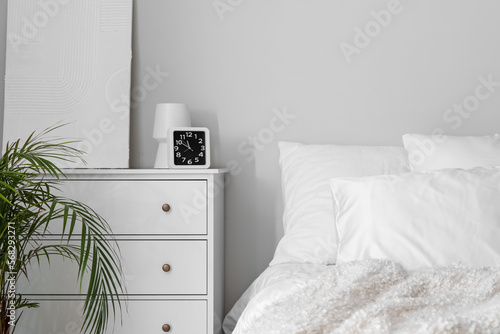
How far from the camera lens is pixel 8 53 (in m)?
2.48

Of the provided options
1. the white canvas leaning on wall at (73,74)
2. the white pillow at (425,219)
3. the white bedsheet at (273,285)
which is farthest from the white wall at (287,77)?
the white pillow at (425,219)

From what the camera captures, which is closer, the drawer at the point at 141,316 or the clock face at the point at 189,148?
the drawer at the point at 141,316

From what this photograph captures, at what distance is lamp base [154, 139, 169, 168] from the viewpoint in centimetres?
235

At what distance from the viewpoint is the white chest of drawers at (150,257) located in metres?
2.12

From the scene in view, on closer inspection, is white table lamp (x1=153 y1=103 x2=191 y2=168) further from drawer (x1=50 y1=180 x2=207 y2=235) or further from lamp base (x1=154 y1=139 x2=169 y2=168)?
drawer (x1=50 y1=180 x2=207 y2=235)

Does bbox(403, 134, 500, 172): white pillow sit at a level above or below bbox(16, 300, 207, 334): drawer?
above

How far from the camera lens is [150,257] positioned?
214 cm

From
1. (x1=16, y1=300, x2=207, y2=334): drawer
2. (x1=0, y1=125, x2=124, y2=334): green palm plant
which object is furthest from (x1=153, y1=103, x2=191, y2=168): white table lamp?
(x1=16, y1=300, x2=207, y2=334): drawer

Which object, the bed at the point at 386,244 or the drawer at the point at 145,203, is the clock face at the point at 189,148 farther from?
the bed at the point at 386,244

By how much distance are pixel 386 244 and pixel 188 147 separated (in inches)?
36.2

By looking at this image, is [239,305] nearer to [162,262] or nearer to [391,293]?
[162,262]

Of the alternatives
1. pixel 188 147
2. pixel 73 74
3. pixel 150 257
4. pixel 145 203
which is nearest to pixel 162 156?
pixel 188 147

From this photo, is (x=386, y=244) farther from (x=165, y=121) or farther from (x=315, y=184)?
(x=165, y=121)

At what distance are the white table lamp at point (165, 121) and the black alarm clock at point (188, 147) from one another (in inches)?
3.3
